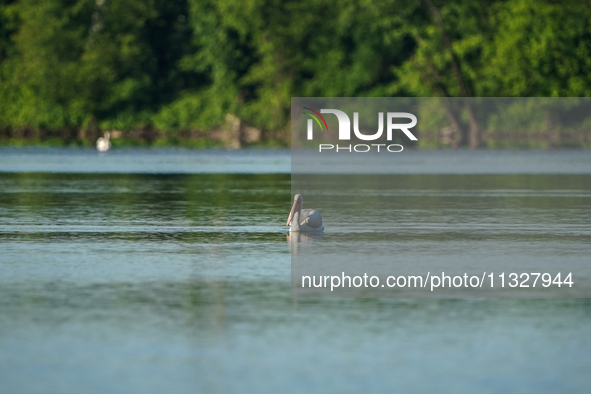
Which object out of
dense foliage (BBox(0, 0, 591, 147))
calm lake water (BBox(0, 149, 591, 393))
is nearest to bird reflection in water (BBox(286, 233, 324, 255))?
calm lake water (BBox(0, 149, 591, 393))

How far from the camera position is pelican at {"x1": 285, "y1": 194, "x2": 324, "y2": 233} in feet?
53.3

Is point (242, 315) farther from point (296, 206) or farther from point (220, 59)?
point (220, 59)

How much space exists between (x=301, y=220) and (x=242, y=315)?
6.85 m

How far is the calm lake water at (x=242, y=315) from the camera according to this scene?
7.59 meters

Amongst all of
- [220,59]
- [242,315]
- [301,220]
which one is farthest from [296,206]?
[220,59]

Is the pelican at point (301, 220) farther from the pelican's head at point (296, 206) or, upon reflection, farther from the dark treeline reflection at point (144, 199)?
the dark treeline reflection at point (144, 199)

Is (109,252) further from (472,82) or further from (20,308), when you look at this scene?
(472,82)

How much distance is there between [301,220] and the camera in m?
16.5

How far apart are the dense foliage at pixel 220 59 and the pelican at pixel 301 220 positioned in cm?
4552

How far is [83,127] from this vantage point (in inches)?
2808

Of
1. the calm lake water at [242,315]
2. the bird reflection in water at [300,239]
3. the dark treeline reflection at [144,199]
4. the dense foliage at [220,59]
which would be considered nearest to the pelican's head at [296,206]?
the bird reflection in water at [300,239]

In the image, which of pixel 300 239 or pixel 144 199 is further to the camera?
pixel 144 199

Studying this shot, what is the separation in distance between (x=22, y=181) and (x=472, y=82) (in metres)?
37.8

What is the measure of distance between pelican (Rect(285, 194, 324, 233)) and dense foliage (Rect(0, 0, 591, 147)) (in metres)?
45.5
